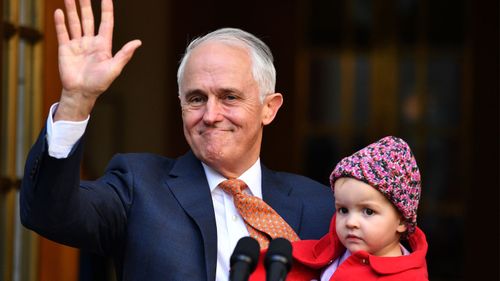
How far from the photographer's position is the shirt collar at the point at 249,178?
10.3 feet

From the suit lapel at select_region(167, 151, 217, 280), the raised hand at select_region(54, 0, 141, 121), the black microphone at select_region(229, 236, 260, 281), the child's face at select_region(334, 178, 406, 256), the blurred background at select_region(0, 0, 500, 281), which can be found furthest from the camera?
the blurred background at select_region(0, 0, 500, 281)

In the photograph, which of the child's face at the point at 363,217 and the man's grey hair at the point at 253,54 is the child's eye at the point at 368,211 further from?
the man's grey hair at the point at 253,54

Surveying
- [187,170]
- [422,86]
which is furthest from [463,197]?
[187,170]

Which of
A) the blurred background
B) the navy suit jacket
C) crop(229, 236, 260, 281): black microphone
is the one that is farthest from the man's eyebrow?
the blurred background

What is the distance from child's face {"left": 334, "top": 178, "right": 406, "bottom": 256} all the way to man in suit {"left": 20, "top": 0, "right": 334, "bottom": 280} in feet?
1.56

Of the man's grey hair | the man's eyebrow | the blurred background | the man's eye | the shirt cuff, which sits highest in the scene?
the man's grey hair

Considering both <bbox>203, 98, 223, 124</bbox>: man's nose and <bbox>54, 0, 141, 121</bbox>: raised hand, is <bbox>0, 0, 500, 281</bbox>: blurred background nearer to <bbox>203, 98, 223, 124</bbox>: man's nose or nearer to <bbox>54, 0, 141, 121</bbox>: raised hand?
<bbox>203, 98, 223, 124</bbox>: man's nose

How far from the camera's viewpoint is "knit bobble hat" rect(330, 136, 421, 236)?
8.52ft

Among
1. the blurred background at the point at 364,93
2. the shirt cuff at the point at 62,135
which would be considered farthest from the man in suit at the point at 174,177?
the blurred background at the point at 364,93

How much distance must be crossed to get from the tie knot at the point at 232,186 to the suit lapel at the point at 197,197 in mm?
54

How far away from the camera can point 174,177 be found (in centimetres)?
310

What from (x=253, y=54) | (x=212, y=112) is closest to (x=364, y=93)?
(x=253, y=54)

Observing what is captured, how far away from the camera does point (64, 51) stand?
2.54 meters

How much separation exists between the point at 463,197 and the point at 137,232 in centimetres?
491
